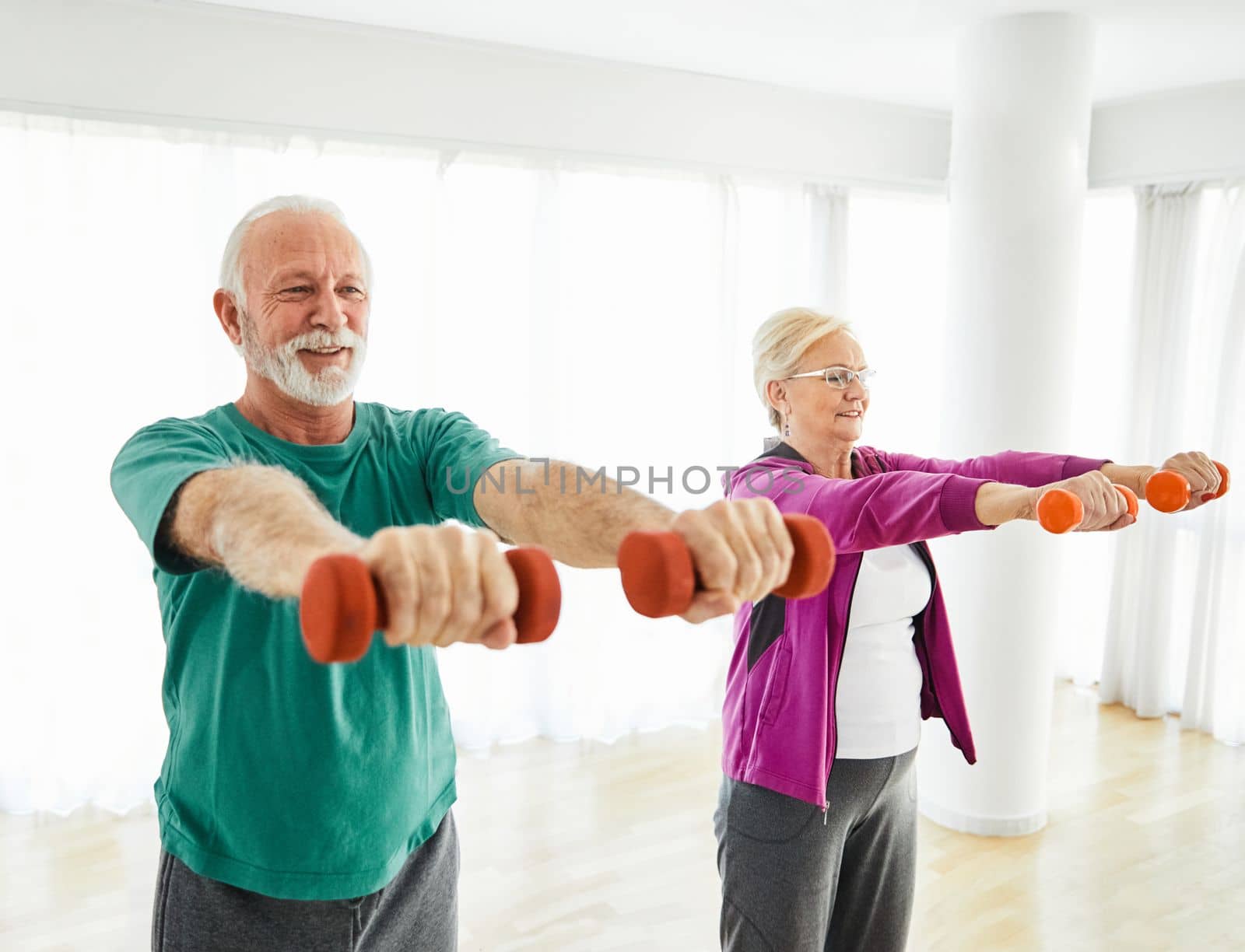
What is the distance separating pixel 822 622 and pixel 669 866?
201 centimetres

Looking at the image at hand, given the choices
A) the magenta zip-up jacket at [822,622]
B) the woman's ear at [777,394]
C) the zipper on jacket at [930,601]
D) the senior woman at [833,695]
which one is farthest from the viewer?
the woman's ear at [777,394]

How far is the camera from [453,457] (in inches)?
60.9

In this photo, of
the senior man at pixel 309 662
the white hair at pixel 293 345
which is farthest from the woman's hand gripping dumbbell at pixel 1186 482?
the white hair at pixel 293 345

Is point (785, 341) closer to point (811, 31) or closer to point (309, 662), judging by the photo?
point (309, 662)

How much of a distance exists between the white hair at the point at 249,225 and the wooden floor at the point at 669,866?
230 centimetres

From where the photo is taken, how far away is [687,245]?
4805 millimetres

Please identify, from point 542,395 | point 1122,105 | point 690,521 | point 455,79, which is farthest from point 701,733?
point 690,521

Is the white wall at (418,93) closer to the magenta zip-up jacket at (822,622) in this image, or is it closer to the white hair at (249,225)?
the white hair at (249,225)

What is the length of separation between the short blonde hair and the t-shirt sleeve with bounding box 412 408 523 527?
32.4 inches

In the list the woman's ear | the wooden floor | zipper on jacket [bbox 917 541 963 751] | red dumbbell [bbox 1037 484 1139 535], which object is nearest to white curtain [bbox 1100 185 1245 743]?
the wooden floor

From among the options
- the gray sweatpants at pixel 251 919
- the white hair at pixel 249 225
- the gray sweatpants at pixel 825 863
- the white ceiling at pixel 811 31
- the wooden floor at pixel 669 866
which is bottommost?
the wooden floor at pixel 669 866

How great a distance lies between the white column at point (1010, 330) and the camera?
3600 mm

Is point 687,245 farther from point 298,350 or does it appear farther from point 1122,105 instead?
point 298,350

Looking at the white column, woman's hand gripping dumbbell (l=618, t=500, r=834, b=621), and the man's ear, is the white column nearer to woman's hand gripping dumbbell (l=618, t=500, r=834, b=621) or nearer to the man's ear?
the man's ear
